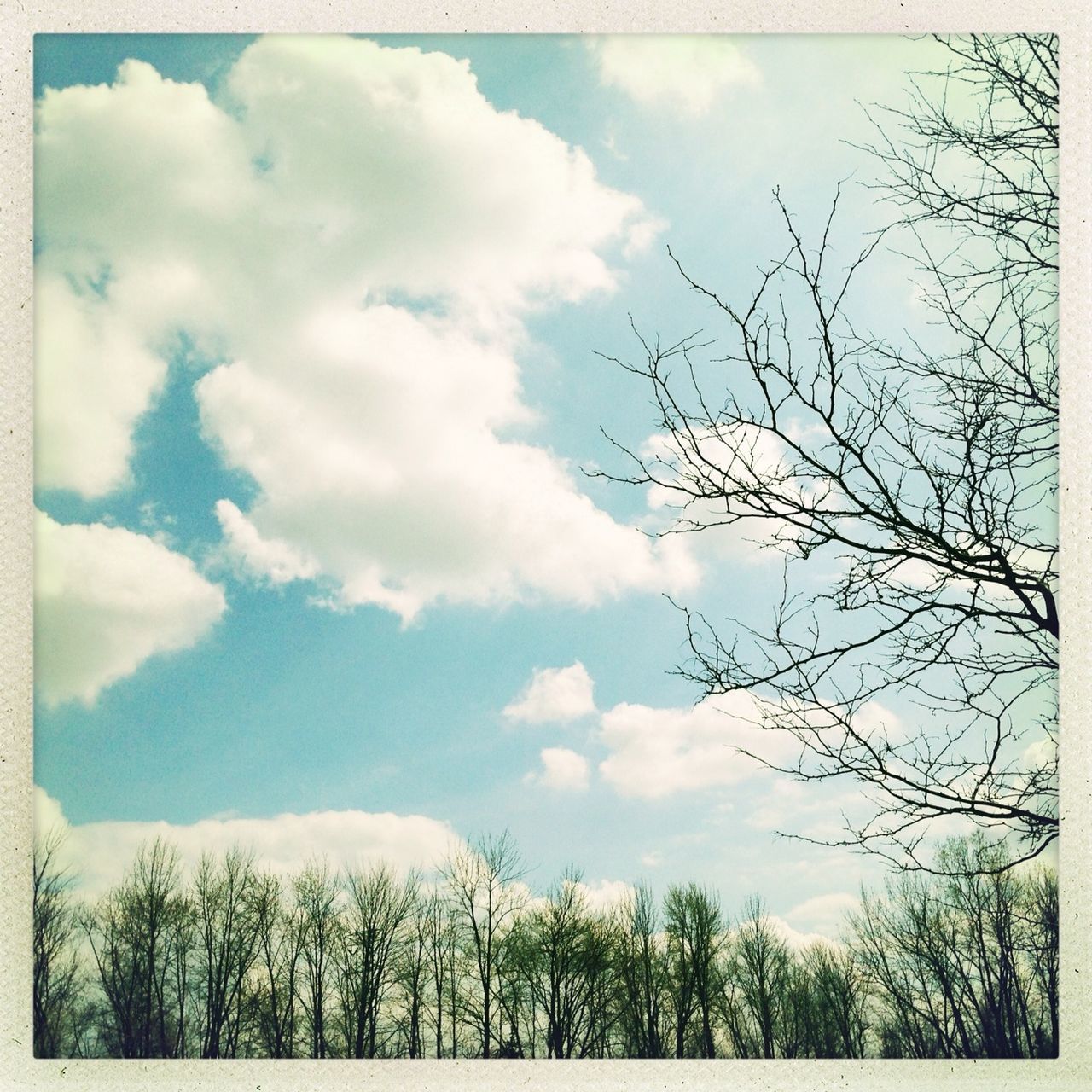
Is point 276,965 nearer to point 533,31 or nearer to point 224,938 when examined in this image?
point 224,938

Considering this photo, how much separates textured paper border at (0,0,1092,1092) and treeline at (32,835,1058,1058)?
0.20 meters

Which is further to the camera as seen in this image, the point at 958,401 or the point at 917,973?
the point at 917,973

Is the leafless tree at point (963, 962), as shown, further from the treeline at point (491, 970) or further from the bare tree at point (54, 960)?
the bare tree at point (54, 960)

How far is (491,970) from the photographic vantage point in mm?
3918

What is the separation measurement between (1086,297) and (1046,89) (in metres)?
0.71

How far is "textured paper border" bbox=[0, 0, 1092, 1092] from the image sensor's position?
2783 mm

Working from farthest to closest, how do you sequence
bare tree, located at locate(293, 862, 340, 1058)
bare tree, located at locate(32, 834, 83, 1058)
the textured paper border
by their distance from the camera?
bare tree, located at locate(293, 862, 340, 1058), bare tree, located at locate(32, 834, 83, 1058), the textured paper border

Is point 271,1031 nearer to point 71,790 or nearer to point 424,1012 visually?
point 424,1012

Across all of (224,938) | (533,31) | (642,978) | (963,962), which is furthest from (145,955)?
(533,31)

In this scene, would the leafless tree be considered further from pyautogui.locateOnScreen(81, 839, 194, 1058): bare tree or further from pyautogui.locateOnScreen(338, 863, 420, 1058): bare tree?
pyautogui.locateOnScreen(81, 839, 194, 1058): bare tree

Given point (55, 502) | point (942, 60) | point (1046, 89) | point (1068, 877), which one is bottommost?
point (1068, 877)

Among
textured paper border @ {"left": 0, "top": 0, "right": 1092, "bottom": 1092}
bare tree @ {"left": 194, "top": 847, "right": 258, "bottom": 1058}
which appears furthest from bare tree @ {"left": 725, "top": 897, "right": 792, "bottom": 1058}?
bare tree @ {"left": 194, "top": 847, "right": 258, "bottom": 1058}

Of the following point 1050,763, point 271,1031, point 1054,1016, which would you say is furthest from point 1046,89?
point 271,1031

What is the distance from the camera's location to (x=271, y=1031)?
3766 mm
